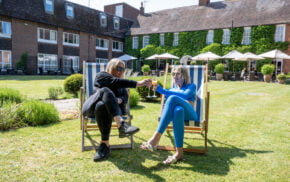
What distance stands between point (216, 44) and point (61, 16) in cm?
1696

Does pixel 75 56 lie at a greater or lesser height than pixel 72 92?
greater

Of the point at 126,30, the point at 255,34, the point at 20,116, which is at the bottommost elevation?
the point at 20,116

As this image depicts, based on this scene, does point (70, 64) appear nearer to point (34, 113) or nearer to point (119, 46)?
point (119, 46)

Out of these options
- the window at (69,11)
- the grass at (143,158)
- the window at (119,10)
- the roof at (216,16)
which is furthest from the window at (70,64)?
the grass at (143,158)

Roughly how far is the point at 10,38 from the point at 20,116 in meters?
19.2

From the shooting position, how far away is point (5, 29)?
1991 cm

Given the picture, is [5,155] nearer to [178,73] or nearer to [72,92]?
[178,73]

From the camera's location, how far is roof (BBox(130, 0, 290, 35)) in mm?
21953

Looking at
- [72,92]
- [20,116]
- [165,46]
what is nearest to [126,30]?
[165,46]

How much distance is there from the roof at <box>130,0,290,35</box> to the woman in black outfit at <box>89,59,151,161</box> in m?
22.4

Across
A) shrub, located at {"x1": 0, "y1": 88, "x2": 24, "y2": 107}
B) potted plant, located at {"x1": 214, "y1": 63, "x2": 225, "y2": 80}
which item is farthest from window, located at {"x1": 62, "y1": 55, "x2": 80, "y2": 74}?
shrub, located at {"x1": 0, "y1": 88, "x2": 24, "y2": 107}

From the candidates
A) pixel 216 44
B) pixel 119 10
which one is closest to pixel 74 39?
pixel 119 10

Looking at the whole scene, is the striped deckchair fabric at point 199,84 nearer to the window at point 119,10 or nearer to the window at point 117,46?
the window at point 117,46

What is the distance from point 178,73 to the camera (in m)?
3.41
